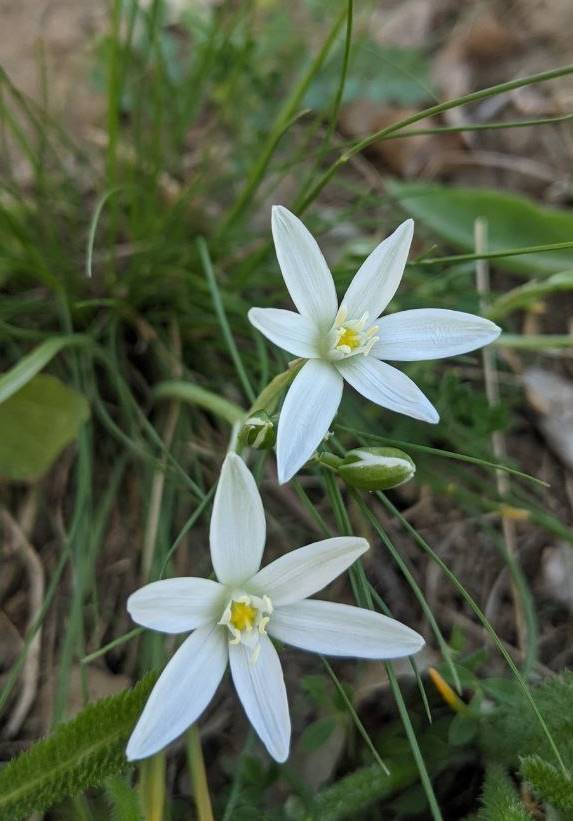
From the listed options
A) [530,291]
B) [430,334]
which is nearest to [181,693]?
[430,334]

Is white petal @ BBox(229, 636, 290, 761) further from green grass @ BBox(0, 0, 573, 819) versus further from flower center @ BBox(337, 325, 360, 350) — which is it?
flower center @ BBox(337, 325, 360, 350)

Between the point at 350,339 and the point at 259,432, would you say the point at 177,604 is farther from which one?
the point at 350,339

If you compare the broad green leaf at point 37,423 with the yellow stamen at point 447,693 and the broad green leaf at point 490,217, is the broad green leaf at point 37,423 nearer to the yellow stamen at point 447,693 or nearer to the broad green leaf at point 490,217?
the yellow stamen at point 447,693

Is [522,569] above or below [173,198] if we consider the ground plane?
below

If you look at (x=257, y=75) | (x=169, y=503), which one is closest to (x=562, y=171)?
(x=257, y=75)

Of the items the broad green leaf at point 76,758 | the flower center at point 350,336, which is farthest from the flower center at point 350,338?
the broad green leaf at point 76,758

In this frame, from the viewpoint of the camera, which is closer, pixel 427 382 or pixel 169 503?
pixel 169 503

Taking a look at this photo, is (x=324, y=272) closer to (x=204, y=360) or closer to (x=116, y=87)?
(x=116, y=87)
